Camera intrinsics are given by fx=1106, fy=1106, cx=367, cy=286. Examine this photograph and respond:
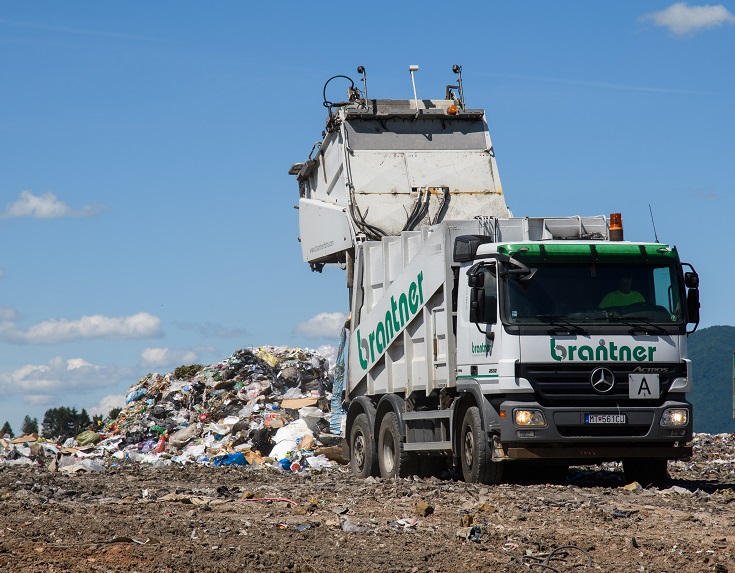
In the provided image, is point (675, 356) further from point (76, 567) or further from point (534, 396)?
point (76, 567)

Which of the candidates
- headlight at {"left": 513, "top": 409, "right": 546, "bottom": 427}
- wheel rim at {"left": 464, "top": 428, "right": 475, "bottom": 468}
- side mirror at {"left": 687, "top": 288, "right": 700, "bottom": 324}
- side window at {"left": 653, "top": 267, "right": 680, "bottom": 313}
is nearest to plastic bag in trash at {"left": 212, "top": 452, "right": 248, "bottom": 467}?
wheel rim at {"left": 464, "top": 428, "right": 475, "bottom": 468}

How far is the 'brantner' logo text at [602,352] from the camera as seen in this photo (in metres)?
11.1

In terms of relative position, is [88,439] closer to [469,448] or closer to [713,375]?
[469,448]

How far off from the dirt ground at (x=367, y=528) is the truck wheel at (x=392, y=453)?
78 cm

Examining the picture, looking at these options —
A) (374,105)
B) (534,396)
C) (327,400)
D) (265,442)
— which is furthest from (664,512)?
(327,400)

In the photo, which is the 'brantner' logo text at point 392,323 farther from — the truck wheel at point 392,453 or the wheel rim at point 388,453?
the wheel rim at point 388,453

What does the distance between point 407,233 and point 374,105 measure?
2834 millimetres

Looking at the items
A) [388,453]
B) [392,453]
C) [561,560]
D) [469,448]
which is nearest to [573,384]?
[469,448]

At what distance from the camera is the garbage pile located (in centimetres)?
1750

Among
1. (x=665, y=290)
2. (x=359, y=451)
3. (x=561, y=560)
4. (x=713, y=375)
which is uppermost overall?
(x=713, y=375)

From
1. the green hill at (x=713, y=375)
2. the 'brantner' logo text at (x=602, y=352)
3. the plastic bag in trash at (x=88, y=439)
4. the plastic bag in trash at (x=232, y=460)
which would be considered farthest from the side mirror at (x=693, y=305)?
the green hill at (x=713, y=375)

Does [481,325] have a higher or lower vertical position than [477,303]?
lower

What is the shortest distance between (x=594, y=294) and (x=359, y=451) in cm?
457

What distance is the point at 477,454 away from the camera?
1141 cm
